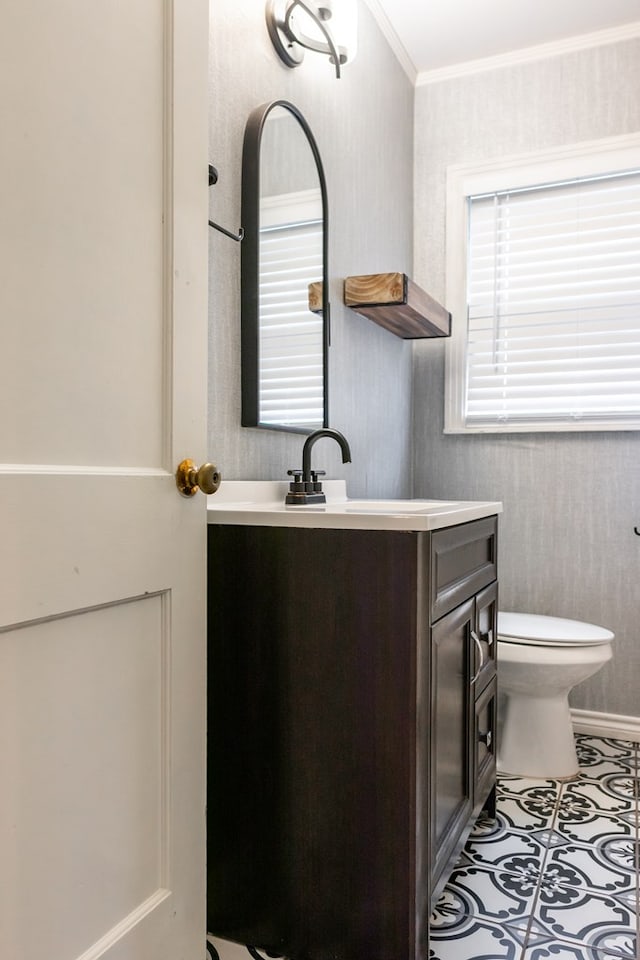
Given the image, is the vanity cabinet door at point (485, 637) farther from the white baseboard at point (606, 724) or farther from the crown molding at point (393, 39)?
the crown molding at point (393, 39)

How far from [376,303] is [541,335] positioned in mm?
844

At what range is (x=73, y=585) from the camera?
87cm

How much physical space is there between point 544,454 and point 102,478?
6.71 feet

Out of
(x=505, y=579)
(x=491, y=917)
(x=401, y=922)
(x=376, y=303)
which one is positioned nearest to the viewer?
(x=401, y=922)

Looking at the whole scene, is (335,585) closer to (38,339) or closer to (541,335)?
(38,339)

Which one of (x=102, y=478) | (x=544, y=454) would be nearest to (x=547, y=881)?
(x=102, y=478)

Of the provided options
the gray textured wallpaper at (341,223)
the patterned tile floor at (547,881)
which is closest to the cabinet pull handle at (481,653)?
the patterned tile floor at (547,881)

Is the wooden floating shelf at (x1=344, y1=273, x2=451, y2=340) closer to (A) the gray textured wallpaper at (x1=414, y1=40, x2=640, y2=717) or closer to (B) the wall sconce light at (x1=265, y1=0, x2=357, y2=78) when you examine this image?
(A) the gray textured wallpaper at (x1=414, y1=40, x2=640, y2=717)

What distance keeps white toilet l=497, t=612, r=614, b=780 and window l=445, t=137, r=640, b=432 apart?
832 mm

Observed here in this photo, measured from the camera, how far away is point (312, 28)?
184cm

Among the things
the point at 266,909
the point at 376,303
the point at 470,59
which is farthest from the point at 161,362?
the point at 470,59

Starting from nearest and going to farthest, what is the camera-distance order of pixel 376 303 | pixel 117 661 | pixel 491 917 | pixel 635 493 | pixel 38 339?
pixel 38 339
pixel 117 661
pixel 491 917
pixel 376 303
pixel 635 493

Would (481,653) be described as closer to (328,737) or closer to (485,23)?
(328,737)

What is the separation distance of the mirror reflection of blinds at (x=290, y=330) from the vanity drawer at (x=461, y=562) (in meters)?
0.54
